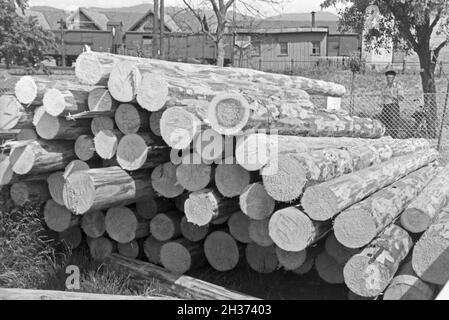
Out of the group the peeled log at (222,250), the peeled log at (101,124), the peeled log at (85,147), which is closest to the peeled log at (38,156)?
the peeled log at (85,147)

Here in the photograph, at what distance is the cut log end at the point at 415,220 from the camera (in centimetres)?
402

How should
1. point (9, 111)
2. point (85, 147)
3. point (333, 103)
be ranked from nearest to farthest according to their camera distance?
1. point (85, 147)
2. point (9, 111)
3. point (333, 103)

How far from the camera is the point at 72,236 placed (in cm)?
527

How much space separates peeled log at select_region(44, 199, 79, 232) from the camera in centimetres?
493

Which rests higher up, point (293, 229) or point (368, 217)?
point (368, 217)

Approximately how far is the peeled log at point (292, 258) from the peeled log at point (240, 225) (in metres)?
0.40

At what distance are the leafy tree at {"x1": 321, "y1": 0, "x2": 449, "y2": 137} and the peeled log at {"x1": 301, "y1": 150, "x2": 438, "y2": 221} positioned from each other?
23.0ft

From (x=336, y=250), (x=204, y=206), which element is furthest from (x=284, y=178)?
(x=336, y=250)

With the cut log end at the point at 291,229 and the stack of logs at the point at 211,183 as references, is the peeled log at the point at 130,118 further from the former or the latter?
the cut log end at the point at 291,229

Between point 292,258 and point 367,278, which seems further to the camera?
point 292,258

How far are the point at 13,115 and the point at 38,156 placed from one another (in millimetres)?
532

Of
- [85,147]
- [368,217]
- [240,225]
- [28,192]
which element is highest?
[85,147]

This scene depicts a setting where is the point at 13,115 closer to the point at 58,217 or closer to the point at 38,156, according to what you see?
the point at 38,156
